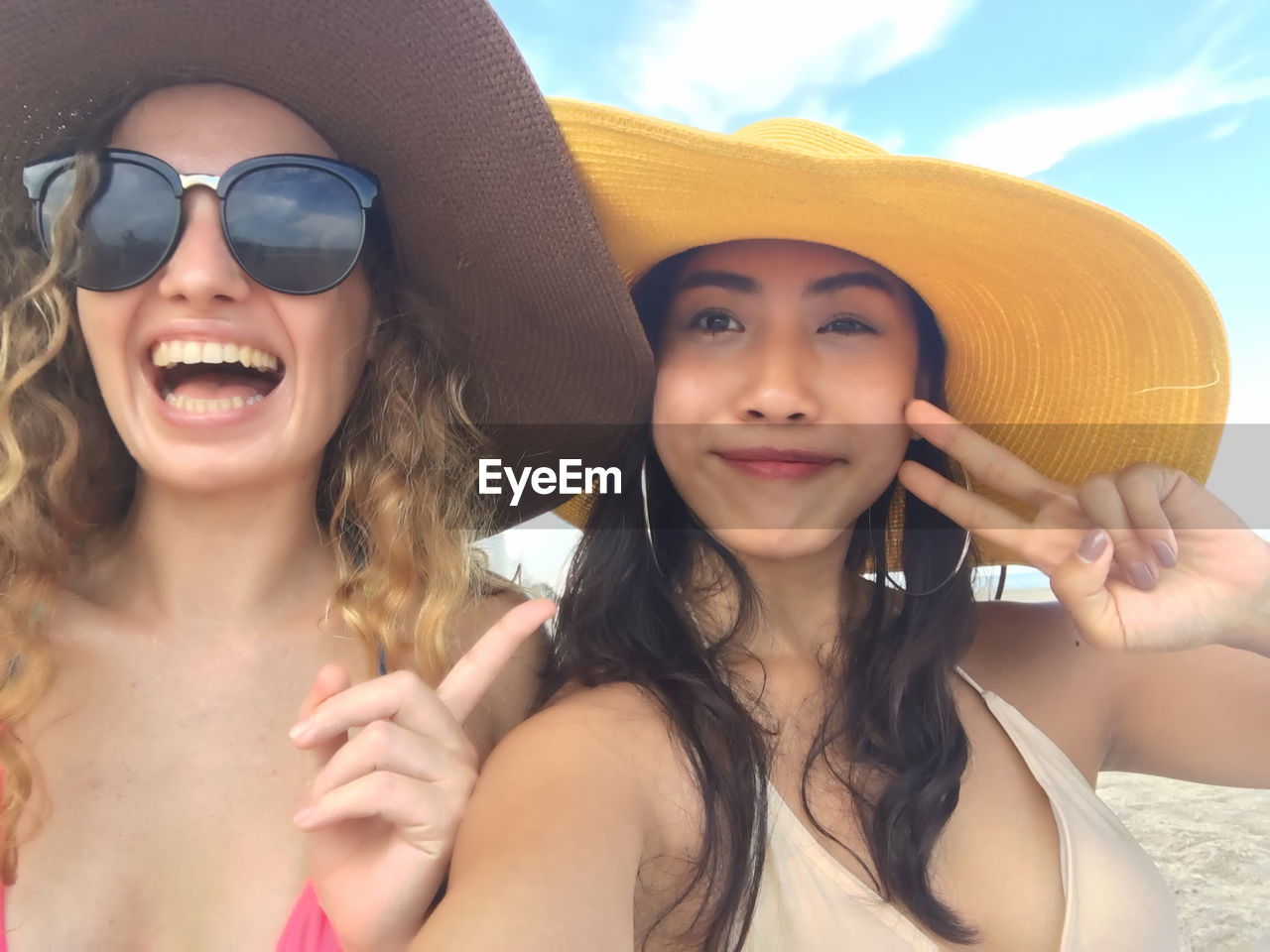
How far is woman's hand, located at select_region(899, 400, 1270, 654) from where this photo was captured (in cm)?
108

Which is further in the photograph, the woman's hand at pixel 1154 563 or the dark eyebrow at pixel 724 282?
the dark eyebrow at pixel 724 282

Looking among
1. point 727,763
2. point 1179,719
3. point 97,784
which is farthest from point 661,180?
point 1179,719

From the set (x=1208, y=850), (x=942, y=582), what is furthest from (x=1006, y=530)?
→ (x=1208, y=850)

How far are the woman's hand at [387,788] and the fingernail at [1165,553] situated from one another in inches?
36.3

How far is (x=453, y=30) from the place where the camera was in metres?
1.11

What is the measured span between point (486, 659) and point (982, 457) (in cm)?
91

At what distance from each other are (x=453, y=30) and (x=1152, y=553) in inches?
53.0

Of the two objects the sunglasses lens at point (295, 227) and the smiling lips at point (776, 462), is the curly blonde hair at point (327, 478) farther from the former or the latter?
the smiling lips at point (776, 462)

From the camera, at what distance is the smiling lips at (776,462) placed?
1232 millimetres

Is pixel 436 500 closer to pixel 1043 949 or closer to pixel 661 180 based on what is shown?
pixel 661 180

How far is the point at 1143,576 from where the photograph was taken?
109cm

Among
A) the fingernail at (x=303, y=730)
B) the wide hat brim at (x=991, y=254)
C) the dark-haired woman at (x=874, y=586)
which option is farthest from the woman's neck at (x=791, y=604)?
the fingernail at (x=303, y=730)

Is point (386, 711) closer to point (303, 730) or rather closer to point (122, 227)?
point (303, 730)

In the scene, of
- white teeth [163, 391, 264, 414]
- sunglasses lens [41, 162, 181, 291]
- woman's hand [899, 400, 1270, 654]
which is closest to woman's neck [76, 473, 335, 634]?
white teeth [163, 391, 264, 414]
